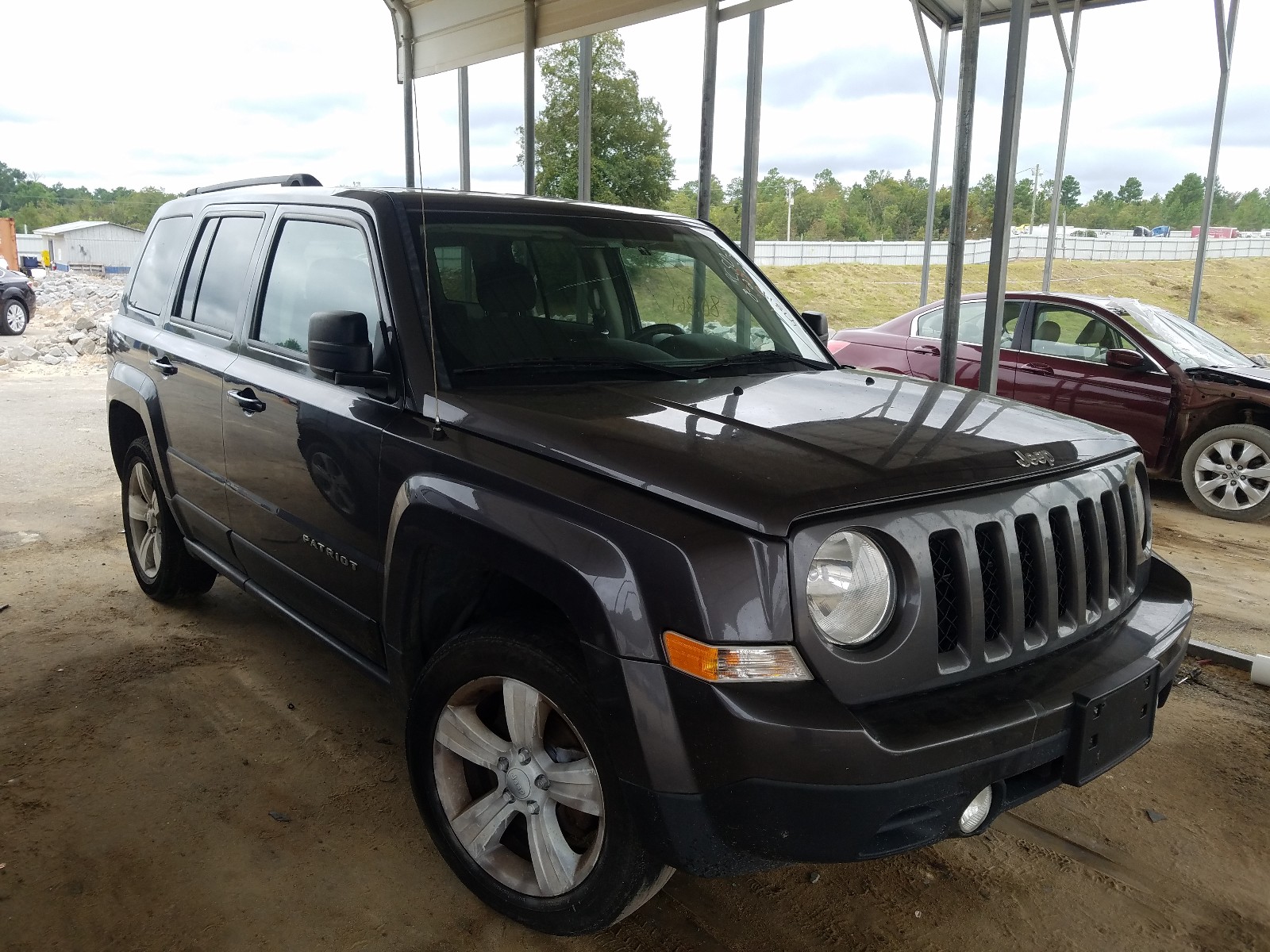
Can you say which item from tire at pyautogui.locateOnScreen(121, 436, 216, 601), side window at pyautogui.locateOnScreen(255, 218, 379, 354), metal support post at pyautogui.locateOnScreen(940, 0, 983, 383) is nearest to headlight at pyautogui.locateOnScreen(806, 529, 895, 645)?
side window at pyautogui.locateOnScreen(255, 218, 379, 354)

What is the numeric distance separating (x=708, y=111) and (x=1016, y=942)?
5.83m

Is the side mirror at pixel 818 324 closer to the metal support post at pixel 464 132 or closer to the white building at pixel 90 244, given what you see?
the metal support post at pixel 464 132

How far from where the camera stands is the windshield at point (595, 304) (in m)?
2.75

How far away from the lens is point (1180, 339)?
24.7ft

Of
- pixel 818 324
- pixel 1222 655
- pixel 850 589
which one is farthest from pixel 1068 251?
pixel 850 589

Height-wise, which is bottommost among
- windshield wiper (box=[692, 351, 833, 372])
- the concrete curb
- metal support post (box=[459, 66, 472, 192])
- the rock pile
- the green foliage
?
the concrete curb

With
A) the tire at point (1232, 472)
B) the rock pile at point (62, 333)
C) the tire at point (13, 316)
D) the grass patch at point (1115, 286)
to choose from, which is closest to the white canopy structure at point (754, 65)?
the tire at point (1232, 472)

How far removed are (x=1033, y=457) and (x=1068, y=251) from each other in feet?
62.1

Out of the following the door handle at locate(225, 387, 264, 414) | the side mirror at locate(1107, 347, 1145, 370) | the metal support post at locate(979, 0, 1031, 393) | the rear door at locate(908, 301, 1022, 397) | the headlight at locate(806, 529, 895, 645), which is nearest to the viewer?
the headlight at locate(806, 529, 895, 645)

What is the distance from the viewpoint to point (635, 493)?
1.99 metres

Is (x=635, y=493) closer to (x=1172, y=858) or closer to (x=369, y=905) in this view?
(x=369, y=905)

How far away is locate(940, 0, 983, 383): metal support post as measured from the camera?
5039 millimetres

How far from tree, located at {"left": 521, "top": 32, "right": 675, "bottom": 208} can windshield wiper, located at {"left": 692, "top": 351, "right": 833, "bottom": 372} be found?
7.70m

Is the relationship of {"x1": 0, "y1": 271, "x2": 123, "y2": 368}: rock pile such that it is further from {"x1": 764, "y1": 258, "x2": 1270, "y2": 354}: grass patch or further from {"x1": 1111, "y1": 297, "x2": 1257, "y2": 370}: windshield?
{"x1": 764, "y1": 258, "x2": 1270, "y2": 354}: grass patch
